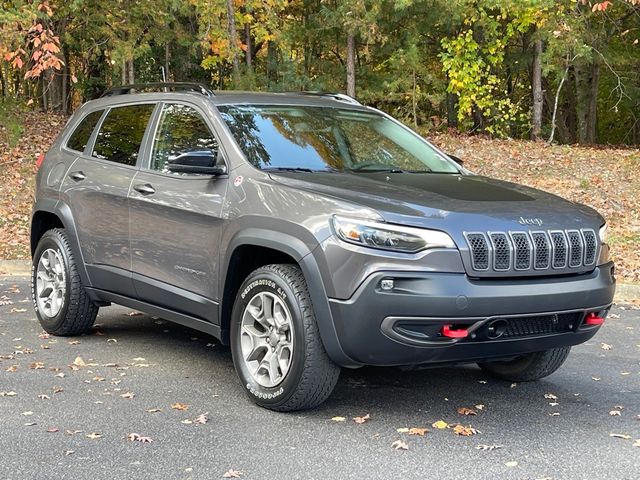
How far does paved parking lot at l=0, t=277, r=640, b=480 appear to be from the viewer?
411 cm

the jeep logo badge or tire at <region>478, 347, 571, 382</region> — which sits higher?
the jeep logo badge

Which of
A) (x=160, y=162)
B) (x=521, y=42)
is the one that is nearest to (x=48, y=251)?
(x=160, y=162)

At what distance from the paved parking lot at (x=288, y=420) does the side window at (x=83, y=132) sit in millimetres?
1582

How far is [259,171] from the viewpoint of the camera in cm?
515

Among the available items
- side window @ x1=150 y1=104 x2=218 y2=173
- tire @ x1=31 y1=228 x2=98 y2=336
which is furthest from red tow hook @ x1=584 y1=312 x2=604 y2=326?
tire @ x1=31 y1=228 x2=98 y2=336

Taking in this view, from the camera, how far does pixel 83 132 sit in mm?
7027

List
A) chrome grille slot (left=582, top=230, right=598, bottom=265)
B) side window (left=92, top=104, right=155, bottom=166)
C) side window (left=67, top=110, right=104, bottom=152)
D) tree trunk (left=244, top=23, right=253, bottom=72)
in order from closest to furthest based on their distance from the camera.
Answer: chrome grille slot (left=582, top=230, right=598, bottom=265), side window (left=92, top=104, right=155, bottom=166), side window (left=67, top=110, right=104, bottom=152), tree trunk (left=244, top=23, right=253, bottom=72)

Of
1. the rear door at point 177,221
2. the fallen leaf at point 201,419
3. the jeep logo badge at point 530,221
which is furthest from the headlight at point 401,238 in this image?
the fallen leaf at point 201,419

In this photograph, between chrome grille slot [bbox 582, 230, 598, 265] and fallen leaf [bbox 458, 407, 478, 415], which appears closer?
chrome grille slot [bbox 582, 230, 598, 265]

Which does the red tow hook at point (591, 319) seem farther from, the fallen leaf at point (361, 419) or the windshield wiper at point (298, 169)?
the windshield wiper at point (298, 169)

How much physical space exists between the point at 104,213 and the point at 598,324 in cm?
351

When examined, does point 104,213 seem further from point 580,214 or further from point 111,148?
point 580,214

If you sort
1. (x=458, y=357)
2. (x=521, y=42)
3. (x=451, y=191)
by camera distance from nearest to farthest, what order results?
1. (x=458, y=357)
2. (x=451, y=191)
3. (x=521, y=42)

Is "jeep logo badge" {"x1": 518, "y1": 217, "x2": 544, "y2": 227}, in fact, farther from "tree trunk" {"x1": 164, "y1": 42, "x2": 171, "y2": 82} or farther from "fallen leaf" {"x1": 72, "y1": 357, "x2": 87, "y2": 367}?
"tree trunk" {"x1": 164, "y1": 42, "x2": 171, "y2": 82}
